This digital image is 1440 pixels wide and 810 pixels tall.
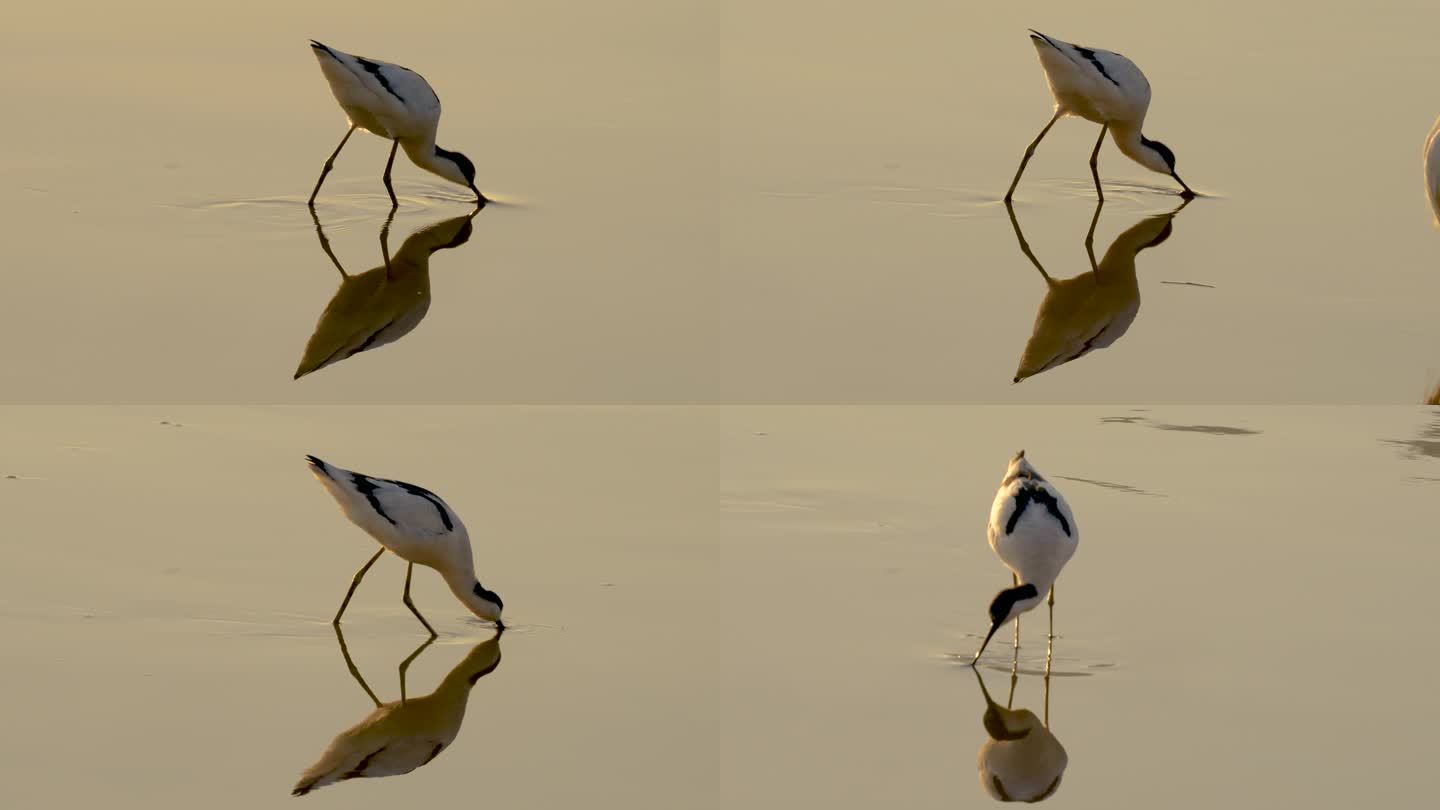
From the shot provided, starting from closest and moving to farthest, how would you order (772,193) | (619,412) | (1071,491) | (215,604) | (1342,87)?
(215,604) < (1071,491) < (619,412) < (772,193) < (1342,87)

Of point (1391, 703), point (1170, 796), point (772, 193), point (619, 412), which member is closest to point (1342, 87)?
point (772, 193)

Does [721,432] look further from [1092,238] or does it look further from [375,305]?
[1092,238]

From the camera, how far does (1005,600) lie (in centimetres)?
748

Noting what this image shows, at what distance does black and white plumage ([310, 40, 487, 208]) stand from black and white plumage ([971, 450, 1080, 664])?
Answer: 187 inches

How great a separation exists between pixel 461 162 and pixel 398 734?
5.54 metres

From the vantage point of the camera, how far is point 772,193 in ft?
39.9

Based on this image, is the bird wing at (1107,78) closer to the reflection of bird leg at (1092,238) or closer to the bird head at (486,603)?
the reflection of bird leg at (1092,238)

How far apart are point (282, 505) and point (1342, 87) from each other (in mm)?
9432

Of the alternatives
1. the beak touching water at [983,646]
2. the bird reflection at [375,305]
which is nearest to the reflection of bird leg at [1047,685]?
the beak touching water at [983,646]

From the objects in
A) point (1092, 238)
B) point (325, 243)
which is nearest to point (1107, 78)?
point (1092, 238)

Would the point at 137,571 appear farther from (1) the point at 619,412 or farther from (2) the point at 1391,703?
(2) the point at 1391,703

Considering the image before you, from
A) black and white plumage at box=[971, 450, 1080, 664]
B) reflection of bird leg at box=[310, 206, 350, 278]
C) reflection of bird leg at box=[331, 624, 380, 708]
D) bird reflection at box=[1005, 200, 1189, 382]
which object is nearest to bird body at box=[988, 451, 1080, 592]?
black and white plumage at box=[971, 450, 1080, 664]

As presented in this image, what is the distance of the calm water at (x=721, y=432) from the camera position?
6.91m

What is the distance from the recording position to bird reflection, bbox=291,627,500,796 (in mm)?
6570
